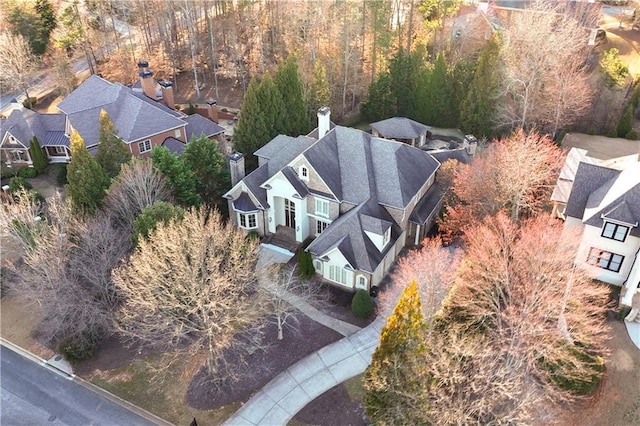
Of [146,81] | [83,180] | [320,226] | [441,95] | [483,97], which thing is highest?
[146,81]

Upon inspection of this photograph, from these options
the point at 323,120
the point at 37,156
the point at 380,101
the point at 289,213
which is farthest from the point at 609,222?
the point at 37,156

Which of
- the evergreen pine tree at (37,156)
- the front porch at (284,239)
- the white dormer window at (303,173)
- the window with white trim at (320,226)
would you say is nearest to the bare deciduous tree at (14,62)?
the evergreen pine tree at (37,156)

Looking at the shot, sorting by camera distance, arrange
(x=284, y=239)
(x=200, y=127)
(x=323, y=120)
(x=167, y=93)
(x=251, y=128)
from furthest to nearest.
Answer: (x=167, y=93) → (x=200, y=127) → (x=251, y=128) → (x=323, y=120) → (x=284, y=239)

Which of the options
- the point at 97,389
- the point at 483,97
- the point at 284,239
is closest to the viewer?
the point at 97,389

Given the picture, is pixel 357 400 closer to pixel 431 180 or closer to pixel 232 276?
pixel 232 276

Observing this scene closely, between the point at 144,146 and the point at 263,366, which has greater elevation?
the point at 144,146

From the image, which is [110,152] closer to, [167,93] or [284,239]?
[284,239]

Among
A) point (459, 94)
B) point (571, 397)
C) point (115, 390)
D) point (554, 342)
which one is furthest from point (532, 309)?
point (459, 94)

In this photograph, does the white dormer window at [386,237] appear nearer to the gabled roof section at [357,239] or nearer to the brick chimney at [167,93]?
the gabled roof section at [357,239]
